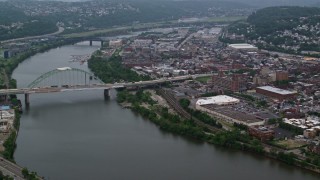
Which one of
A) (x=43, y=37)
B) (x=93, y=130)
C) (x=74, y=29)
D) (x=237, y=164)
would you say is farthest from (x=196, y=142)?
(x=74, y=29)

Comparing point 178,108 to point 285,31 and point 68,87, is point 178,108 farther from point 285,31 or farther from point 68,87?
point 285,31

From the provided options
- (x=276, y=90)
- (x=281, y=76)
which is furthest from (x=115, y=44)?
(x=276, y=90)

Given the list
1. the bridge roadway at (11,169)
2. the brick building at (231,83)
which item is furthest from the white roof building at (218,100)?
the bridge roadway at (11,169)

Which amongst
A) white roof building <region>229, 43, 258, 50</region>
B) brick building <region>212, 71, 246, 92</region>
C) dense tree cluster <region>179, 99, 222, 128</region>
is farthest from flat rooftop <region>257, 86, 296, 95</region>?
white roof building <region>229, 43, 258, 50</region>

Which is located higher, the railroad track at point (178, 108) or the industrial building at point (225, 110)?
the industrial building at point (225, 110)

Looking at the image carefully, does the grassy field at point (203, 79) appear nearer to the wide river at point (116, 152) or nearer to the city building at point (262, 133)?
the wide river at point (116, 152)

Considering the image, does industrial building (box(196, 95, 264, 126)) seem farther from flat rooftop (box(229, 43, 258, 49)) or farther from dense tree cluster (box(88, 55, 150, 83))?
flat rooftop (box(229, 43, 258, 49))

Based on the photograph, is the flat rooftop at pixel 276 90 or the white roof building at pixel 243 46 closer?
the flat rooftop at pixel 276 90

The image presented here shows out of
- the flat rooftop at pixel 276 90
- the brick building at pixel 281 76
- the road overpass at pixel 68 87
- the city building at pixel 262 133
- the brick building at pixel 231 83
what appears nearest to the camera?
the city building at pixel 262 133
